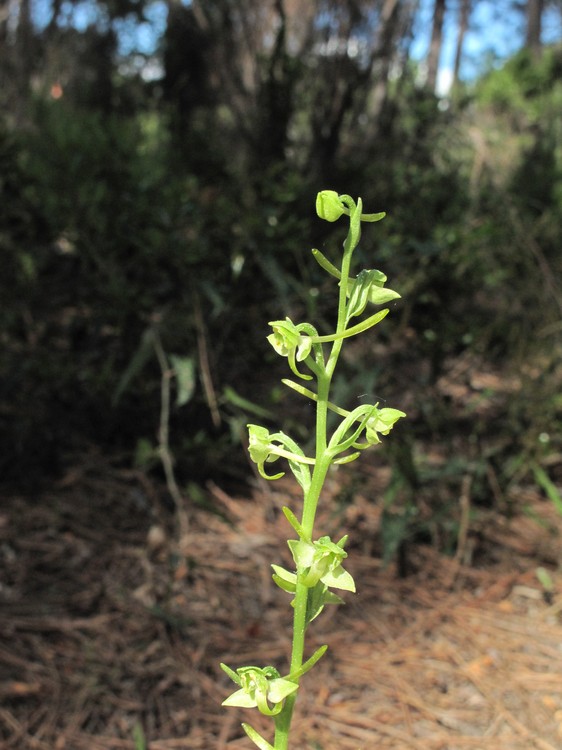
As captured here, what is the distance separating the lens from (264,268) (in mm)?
2463

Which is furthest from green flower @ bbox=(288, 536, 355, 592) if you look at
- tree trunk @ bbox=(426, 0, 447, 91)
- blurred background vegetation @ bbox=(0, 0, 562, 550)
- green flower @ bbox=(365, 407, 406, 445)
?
tree trunk @ bbox=(426, 0, 447, 91)

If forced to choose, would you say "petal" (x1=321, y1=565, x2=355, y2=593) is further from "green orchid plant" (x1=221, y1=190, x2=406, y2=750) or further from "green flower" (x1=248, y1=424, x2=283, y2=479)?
Answer: "green flower" (x1=248, y1=424, x2=283, y2=479)

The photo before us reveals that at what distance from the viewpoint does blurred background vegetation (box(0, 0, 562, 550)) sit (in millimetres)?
2506

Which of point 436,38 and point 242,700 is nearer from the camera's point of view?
point 242,700

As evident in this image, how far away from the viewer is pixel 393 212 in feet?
9.31

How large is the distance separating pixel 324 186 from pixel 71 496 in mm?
1488

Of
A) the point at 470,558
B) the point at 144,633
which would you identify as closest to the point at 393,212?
the point at 470,558

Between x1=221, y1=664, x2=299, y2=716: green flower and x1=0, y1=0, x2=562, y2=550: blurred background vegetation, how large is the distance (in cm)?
149

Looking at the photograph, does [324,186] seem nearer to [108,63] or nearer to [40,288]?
[40,288]

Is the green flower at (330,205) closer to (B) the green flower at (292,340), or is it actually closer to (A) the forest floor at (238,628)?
(B) the green flower at (292,340)

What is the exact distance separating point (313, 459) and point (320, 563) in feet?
0.31

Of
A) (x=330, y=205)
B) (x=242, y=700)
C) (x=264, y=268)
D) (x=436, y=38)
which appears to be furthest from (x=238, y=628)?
(x=436, y=38)

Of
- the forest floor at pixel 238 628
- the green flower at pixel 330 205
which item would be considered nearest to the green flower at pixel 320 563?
the green flower at pixel 330 205

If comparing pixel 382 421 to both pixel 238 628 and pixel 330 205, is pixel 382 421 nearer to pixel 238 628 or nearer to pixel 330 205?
pixel 330 205
